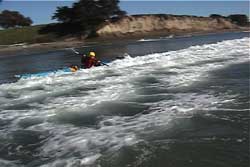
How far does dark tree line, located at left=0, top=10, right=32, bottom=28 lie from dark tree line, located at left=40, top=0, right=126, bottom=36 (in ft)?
60.6

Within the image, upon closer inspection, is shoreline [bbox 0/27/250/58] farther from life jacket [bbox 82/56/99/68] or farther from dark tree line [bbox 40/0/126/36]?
life jacket [bbox 82/56/99/68]

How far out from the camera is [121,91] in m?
17.0

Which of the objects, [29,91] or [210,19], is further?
[210,19]

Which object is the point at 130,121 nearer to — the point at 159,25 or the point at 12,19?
the point at 159,25

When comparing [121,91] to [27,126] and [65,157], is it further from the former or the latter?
[65,157]

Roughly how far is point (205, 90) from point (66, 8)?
48.2 m

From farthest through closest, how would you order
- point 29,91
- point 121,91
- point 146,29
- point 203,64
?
point 146,29 < point 203,64 < point 29,91 < point 121,91

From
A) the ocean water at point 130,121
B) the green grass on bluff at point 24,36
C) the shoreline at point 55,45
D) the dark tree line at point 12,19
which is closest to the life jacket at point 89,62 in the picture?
the ocean water at point 130,121

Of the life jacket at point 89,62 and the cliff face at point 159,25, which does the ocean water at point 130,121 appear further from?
the cliff face at point 159,25

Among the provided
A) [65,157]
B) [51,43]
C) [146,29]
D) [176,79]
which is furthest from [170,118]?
[146,29]

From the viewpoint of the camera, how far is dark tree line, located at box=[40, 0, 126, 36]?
2362 inches

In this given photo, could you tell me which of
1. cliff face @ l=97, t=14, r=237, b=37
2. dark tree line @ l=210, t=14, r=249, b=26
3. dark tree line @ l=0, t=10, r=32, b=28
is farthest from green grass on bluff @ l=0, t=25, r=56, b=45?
dark tree line @ l=210, t=14, r=249, b=26

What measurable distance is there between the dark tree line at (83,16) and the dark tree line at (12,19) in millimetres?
18477

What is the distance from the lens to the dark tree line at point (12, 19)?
78.2 metres
